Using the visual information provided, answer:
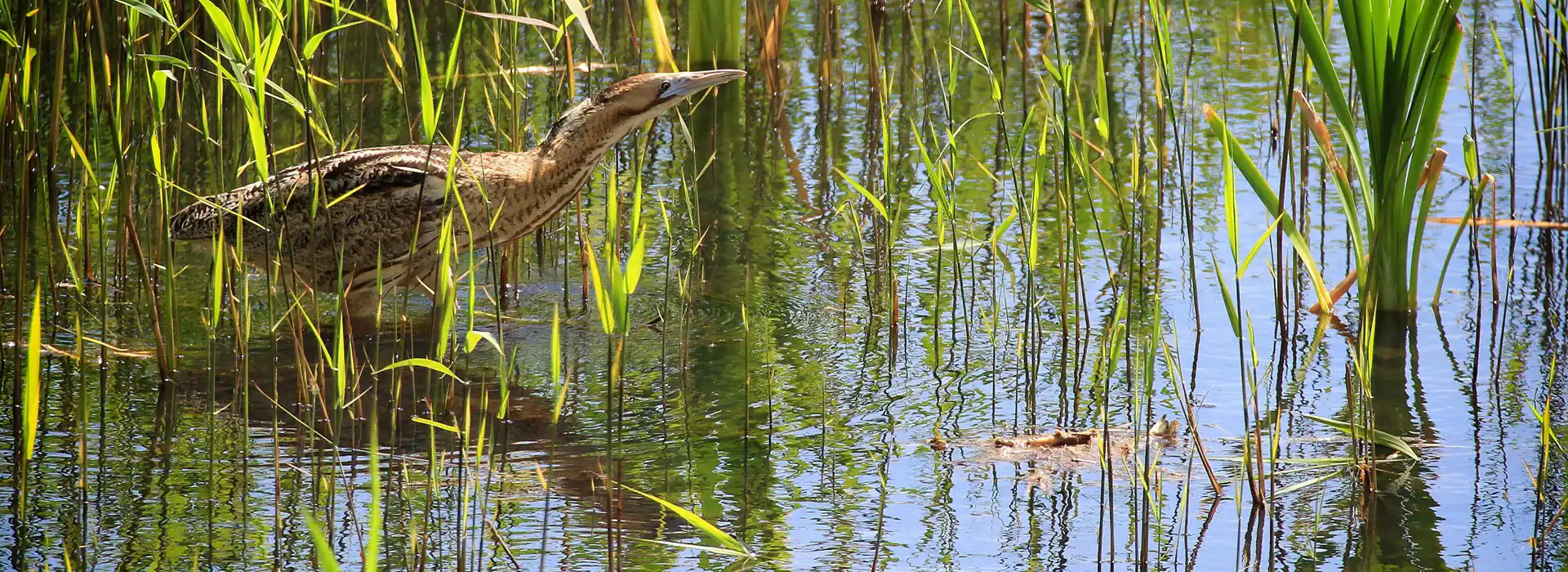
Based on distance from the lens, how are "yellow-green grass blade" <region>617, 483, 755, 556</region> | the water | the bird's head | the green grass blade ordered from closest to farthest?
"yellow-green grass blade" <region>617, 483, 755, 556</region> < the water < the green grass blade < the bird's head

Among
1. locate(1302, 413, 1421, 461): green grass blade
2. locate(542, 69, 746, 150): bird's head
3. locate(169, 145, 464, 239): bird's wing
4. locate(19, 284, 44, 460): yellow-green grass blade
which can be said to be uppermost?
locate(542, 69, 746, 150): bird's head

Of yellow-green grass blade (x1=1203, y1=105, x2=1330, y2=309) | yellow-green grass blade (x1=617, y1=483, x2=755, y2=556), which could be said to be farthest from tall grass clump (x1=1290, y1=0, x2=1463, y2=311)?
yellow-green grass blade (x1=617, y1=483, x2=755, y2=556)

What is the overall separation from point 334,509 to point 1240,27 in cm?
622

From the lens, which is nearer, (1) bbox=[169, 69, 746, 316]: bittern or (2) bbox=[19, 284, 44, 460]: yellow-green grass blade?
(2) bbox=[19, 284, 44, 460]: yellow-green grass blade

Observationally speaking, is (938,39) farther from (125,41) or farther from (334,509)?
(334,509)

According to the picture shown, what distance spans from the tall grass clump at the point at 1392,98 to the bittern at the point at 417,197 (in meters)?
1.72

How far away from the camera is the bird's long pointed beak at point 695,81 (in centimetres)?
490

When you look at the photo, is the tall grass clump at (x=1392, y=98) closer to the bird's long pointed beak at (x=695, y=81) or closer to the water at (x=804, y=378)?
the water at (x=804, y=378)

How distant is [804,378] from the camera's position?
174 inches

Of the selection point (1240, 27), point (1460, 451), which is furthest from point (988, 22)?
point (1460, 451)

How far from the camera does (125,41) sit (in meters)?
4.27

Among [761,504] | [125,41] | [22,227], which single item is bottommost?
[761,504]

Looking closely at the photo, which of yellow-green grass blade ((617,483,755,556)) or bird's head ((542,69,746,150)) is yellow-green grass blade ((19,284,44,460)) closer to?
yellow-green grass blade ((617,483,755,556))

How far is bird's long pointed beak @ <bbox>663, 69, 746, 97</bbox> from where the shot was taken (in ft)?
16.1
